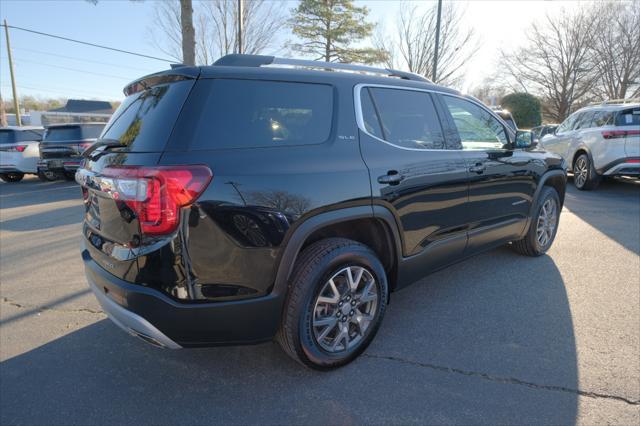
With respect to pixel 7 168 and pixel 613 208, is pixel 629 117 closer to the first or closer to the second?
pixel 613 208

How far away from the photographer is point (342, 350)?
2596mm

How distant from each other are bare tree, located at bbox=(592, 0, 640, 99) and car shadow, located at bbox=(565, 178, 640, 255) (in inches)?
769

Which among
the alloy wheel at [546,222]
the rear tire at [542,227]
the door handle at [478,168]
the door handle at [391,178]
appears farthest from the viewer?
the alloy wheel at [546,222]

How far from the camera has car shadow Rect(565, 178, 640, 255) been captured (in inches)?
218

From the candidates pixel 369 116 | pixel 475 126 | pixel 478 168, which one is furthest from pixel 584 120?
pixel 369 116

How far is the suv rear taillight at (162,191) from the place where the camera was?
1917 millimetres

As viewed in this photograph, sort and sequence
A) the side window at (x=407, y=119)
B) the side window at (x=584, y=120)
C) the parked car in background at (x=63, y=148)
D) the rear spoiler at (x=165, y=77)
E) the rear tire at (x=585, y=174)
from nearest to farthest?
the rear spoiler at (x=165, y=77), the side window at (x=407, y=119), the rear tire at (x=585, y=174), the side window at (x=584, y=120), the parked car in background at (x=63, y=148)

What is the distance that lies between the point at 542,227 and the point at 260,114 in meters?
3.79

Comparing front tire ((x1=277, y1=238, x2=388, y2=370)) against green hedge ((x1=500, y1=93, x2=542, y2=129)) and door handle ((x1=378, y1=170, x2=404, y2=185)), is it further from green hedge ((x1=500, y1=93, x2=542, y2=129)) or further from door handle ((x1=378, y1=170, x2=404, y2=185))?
green hedge ((x1=500, y1=93, x2=542, y2=129))

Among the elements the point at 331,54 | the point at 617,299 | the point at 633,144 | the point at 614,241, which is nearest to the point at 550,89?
the point at 331,54

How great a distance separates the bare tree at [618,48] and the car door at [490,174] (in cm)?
2738

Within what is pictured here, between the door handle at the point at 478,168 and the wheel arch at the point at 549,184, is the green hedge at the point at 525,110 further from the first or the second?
the door handle at the point at 478,168

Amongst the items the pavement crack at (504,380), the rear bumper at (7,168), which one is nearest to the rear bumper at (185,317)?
the pavement crack at (504,380)

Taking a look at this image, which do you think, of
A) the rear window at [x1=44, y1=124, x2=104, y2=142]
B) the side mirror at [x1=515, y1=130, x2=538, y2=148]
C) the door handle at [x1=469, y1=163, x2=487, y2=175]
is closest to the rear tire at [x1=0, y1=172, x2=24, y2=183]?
the rear window at [x1=44, y1=124, x2=104, y2=142]
